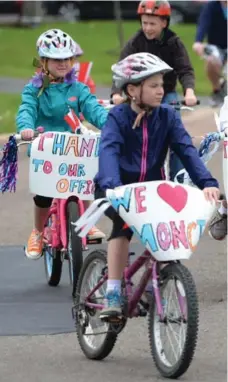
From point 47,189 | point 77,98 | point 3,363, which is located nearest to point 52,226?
point 47,189

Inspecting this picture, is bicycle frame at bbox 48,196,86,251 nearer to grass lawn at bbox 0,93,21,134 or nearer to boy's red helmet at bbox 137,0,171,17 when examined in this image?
boy's red helmet at bbox 137,0,171,17

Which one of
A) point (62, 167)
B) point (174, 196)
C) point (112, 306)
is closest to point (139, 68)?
point (174, 196)

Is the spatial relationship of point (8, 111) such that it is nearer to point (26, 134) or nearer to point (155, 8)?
point (155, 8)

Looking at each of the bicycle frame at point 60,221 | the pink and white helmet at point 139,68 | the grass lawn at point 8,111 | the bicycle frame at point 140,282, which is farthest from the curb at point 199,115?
the bicycle frame at point 140,282

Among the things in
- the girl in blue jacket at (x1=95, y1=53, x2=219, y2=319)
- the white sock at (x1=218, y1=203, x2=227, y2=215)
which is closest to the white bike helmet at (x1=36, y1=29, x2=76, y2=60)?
the white sock at (x1=218, y1=203, x2=227, y2=215)

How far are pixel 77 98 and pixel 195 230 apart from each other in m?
2.96

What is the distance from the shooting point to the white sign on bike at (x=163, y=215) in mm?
6898

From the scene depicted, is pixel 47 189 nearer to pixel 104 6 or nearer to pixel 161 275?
pixel 161 275

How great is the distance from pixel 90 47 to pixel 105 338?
Answer: 2383cm

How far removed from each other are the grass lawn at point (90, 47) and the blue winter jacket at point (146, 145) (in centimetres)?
1576

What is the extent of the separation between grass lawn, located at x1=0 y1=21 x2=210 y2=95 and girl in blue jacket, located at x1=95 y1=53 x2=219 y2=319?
15.7 metres

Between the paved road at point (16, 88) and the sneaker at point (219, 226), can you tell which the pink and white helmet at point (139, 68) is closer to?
the sneaker at point (219, 226)

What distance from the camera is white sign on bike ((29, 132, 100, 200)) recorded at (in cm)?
926

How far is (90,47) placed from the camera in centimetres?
3095
